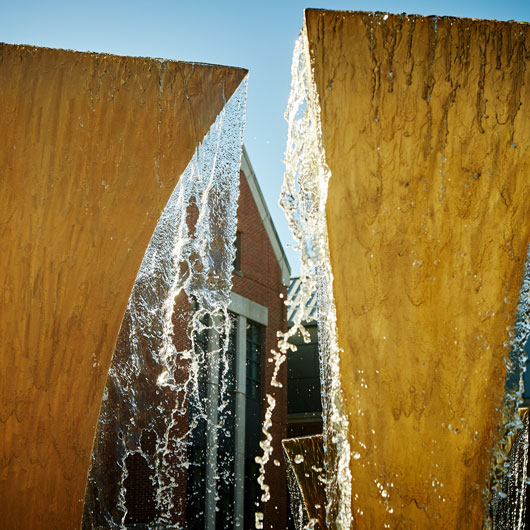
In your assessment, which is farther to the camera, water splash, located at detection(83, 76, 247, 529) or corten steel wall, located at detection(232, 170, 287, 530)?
corten steel wall, located at detection(232, 170, 287, 530)

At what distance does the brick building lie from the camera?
1278cm

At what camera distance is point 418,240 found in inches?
118

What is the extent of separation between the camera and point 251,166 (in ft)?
52.3

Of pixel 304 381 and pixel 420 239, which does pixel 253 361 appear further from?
pixel 420 239

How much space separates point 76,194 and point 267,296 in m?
12.9

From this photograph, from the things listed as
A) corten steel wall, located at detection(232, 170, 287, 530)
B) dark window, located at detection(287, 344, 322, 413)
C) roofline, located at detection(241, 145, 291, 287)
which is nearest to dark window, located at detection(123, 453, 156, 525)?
corten steel wall, located at detection(232, 170, 287, 530)

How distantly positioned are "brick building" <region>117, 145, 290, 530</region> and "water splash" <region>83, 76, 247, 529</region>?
7 cm

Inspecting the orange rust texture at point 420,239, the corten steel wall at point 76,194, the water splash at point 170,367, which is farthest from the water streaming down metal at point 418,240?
the water splash at point 170,367

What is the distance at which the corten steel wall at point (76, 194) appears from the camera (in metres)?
3.58

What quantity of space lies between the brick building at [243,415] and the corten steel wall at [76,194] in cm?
859

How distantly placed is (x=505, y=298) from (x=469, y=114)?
2.57 feet

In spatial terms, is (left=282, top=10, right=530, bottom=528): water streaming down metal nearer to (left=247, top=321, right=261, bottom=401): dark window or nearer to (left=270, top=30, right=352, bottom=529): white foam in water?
(left=270, top=30, right=352, bottom=529): white foam in water

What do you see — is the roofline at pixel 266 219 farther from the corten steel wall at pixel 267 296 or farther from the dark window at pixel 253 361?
the dark window at pixel 253 361

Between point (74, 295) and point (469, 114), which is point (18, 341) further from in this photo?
point (469, 114)
